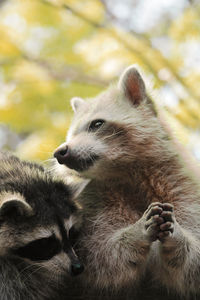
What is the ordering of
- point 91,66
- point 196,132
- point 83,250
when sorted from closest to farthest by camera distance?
point 83,250
point 196,132
point 91,66

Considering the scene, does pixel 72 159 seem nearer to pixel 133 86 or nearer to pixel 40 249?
pixel 40 249

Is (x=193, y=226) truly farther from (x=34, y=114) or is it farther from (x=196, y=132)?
(x=34, y=114)


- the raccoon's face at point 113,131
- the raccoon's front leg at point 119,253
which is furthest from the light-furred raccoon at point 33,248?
the raccoon's face at point 113,131

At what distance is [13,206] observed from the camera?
3.04 metres

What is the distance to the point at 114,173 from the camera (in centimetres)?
347

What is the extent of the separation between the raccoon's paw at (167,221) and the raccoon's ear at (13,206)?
922mm

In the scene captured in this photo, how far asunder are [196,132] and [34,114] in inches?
77.8

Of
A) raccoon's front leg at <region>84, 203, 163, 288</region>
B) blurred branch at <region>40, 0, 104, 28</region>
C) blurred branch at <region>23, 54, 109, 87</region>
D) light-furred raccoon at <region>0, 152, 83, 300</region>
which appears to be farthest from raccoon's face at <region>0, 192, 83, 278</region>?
blurred branch at <region>40, 0, 104, 28</region>

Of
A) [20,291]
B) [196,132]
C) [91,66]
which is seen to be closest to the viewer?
[20,291]

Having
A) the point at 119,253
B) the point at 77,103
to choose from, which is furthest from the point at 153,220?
the point at 77,103

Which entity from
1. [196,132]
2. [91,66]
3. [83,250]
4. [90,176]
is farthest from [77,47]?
[83,250]

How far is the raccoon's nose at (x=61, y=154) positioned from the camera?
3.31 metres

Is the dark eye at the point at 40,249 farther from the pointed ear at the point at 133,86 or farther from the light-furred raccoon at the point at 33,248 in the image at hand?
the pointed ear at the point at 133,86

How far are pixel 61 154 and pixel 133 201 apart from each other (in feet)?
2.14
